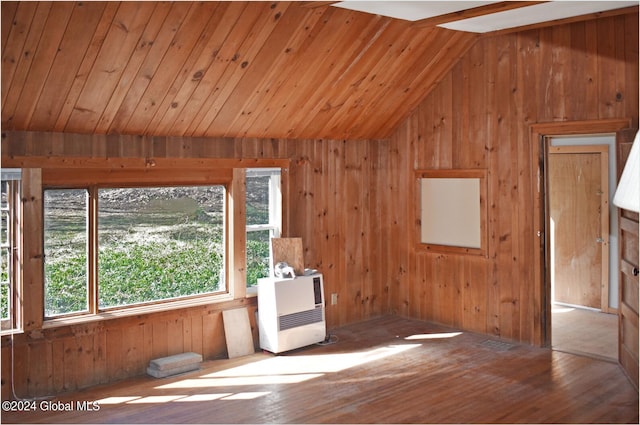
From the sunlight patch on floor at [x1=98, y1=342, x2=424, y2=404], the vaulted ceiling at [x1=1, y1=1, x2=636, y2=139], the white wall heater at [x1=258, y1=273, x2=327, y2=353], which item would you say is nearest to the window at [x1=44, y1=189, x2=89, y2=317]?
the vaulted ceiling at [x1=1, y1=1, x2=636, y2=139]

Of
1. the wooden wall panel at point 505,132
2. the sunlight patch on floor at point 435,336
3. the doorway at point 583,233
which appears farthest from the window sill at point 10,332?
the doorway at point 583,233

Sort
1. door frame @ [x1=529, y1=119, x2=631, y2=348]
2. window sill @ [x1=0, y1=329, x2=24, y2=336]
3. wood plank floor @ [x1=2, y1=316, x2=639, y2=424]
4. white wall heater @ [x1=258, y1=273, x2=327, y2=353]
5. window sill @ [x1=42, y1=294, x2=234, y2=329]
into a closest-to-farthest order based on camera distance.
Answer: wood plank floor @ [x1=2, y1=316, x2=639, y2=424] → window sill @ [x1=0, y1=329, x2=24, y2=336] → window sill @ [x1=42, y1=294, x2=234, y2=329] → white wall heater @ [x1=258, y1=273, x2=327, y2=353] → door frame @ [x1=529, y1=119, x2=631, y2=348]

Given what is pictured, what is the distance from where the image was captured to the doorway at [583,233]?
7.55 m

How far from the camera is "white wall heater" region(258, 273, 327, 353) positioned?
19.9 feet

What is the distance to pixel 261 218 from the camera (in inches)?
255

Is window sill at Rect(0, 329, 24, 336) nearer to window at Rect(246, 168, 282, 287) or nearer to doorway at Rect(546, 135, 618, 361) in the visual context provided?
window at Rect(246, 168, 282, 287)

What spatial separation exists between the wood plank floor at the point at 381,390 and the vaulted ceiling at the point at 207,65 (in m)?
1.97

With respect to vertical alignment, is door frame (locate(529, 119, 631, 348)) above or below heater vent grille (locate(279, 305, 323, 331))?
above

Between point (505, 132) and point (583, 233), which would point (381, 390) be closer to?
point (505, 132)

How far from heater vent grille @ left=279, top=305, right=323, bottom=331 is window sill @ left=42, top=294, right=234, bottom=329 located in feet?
1.67

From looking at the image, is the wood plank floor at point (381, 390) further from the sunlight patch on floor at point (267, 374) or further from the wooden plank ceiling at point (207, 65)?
the wooden plank ceiling at point (207, 65)

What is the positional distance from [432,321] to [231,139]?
2877 millimetres

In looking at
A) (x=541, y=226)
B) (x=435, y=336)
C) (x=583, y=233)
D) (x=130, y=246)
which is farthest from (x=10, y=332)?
(x=583, y=233)

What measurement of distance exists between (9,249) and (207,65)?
190 cm
